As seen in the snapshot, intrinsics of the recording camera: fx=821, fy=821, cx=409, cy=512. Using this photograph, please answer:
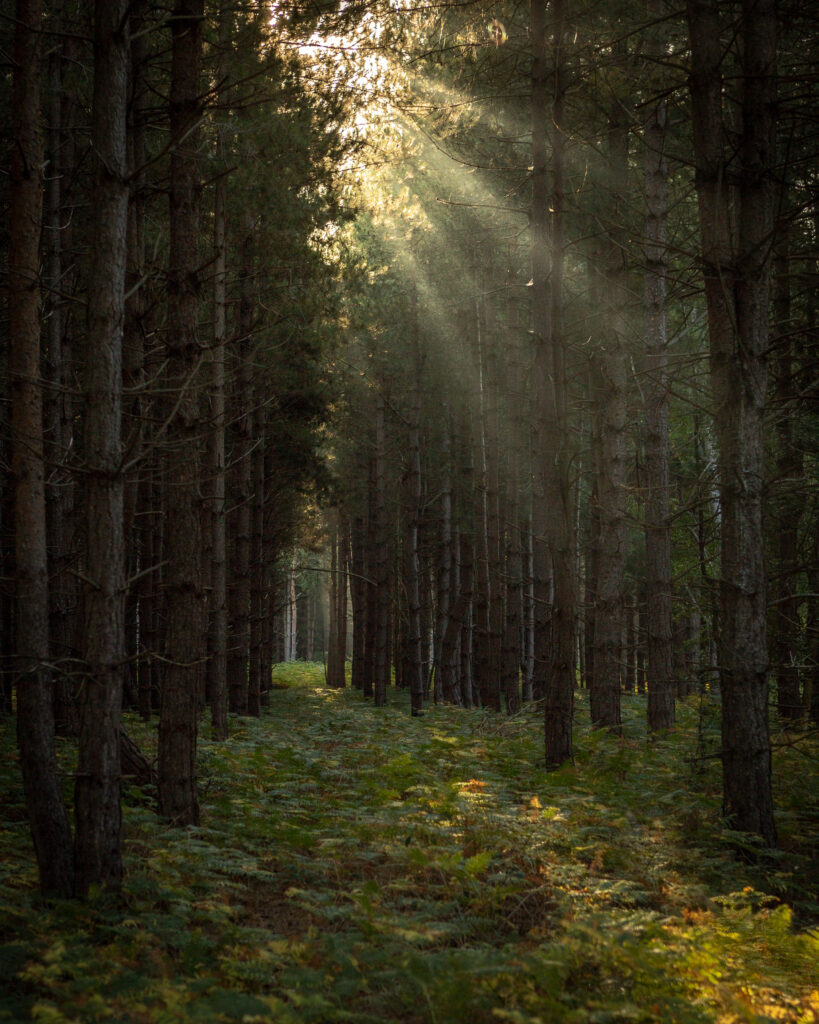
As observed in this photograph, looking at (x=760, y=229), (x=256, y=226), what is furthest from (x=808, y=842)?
(x=256, y=226)

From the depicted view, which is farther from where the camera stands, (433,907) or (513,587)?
(513,587)

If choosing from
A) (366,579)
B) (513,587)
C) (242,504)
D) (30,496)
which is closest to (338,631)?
(513,587)

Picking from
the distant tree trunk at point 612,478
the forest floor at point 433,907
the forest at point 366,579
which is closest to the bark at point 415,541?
the forest at point 366,579

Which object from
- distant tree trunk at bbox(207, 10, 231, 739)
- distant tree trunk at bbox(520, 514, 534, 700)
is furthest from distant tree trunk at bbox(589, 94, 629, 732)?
distant tree trunk at bbox(520, 514, 534, 700)

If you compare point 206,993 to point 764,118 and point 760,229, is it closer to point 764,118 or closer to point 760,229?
point 760,229

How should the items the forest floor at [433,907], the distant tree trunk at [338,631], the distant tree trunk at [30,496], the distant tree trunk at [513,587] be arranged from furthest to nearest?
the distant tree trunk at [338,631] < the distant tree trunk at [513,587] < the distant tree trunk at [30,496] < the forest floor at [433,907]

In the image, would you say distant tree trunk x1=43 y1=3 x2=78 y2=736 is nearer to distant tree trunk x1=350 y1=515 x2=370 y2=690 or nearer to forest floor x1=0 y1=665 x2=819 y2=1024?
forest floor x1=0 y1=665 x2=819 y2=1024

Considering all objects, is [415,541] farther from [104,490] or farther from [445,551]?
[104,490]

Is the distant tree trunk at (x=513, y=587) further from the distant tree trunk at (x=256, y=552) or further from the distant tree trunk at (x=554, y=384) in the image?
the distant tree trunk at (x=554, y=384)

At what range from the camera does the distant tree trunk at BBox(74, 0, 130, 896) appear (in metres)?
4.72

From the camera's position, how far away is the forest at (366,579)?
166 inches

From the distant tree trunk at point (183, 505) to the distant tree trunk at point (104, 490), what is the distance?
143 centimetres

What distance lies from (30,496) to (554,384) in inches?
208

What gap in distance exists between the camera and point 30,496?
5.52 metres
